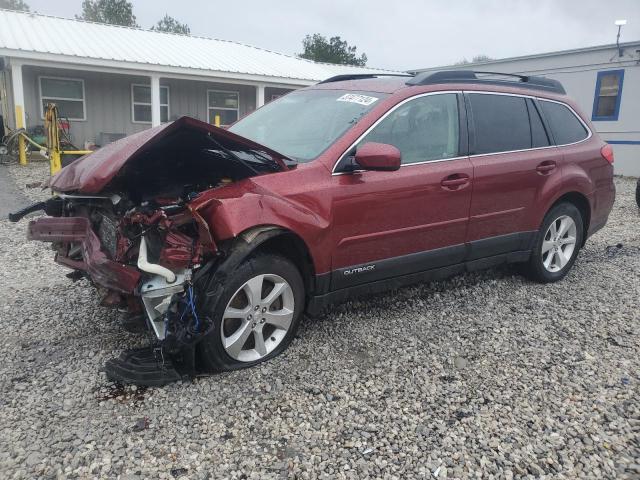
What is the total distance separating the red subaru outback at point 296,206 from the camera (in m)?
2.87

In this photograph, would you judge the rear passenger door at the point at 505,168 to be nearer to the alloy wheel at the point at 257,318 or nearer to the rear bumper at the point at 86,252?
the alloy wheel at the point at 257,318

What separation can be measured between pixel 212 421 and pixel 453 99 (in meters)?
2.95

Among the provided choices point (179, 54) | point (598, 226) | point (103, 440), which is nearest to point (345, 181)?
point (103, 440)

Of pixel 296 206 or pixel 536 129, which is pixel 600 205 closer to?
pixel 536 129

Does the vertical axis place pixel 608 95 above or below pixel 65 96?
above

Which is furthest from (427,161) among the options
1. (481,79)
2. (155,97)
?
(155,97)

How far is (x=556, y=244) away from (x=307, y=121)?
8.96 feet

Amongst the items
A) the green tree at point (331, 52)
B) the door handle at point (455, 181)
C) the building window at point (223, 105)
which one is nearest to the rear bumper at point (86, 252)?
the door handle at point (455, 181)

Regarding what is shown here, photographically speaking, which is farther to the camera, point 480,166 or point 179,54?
point 179,54

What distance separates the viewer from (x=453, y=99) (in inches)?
159

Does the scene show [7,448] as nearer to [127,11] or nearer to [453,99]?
[453,99]

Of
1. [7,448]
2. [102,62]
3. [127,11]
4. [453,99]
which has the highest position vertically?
[127,11]

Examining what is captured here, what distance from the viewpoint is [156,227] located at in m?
2.91

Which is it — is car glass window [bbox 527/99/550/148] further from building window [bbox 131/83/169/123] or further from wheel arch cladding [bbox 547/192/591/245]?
building window [bbox 131/83/169/123]
